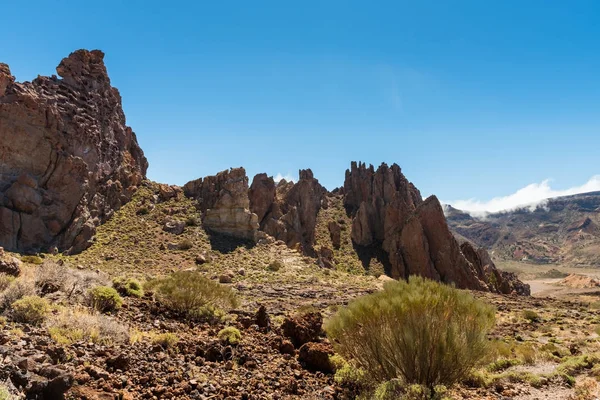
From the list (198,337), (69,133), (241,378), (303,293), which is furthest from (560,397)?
(69,133)

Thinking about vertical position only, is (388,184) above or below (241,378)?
above

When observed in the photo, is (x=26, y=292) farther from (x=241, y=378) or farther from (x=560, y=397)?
(x=560, y=397)

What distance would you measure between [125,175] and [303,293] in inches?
1264

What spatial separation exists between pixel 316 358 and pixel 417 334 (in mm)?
3266

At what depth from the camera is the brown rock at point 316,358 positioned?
11.8m

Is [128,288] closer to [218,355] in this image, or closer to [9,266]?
[9,266]

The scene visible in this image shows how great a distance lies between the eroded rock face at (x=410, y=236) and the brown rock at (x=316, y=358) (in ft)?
156

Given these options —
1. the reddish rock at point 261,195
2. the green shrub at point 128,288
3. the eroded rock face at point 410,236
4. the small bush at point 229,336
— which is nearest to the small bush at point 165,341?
the small bush at point 229,336

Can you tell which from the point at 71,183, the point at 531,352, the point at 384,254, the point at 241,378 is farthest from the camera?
the point at 384,254

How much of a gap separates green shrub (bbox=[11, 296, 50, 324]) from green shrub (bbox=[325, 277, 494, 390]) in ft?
26.5

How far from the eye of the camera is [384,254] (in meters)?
69.4

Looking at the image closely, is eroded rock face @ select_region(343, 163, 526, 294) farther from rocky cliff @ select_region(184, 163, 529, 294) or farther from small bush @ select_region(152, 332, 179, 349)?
small bush @ select_region(152, 332, 179, 349)

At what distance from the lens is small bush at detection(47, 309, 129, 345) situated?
911cm

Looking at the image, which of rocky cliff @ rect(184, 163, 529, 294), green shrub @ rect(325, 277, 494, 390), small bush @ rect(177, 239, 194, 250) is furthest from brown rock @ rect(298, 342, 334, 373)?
rocky cliff @ rect(184, 163, 529, 294)
